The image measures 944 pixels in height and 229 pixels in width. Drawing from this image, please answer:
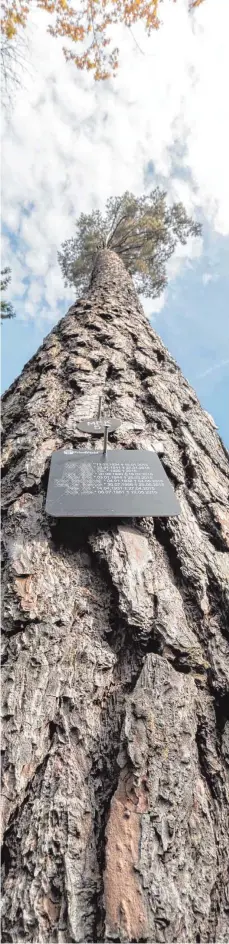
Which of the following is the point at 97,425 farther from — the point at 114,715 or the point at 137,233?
the point at 137,233

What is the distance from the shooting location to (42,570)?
144 centimetres

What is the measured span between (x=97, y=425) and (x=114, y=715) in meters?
1.27

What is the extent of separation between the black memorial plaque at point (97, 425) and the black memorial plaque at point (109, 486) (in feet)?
0.50

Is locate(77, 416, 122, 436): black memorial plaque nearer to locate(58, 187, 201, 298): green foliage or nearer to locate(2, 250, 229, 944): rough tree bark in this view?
locate(2, 250, 229, 944): rough tree bark

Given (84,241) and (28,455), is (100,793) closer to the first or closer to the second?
(28,455)

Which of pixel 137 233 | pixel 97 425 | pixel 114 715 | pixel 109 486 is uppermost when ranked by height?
pixel 137 233

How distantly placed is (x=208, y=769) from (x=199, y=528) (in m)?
0.84

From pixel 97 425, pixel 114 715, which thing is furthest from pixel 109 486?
pixel 114 715

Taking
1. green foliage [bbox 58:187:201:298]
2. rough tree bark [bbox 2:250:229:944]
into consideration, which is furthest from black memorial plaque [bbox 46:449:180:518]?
green foliage [bbox 58:187:201:298]

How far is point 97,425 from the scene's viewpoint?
80.9 inches

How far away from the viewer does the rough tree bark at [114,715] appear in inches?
33.4

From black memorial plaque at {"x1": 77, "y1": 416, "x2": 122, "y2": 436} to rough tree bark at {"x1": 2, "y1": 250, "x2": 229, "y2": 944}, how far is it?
82mm

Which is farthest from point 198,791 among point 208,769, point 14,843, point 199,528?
point 199,528

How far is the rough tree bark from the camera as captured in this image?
85cm
